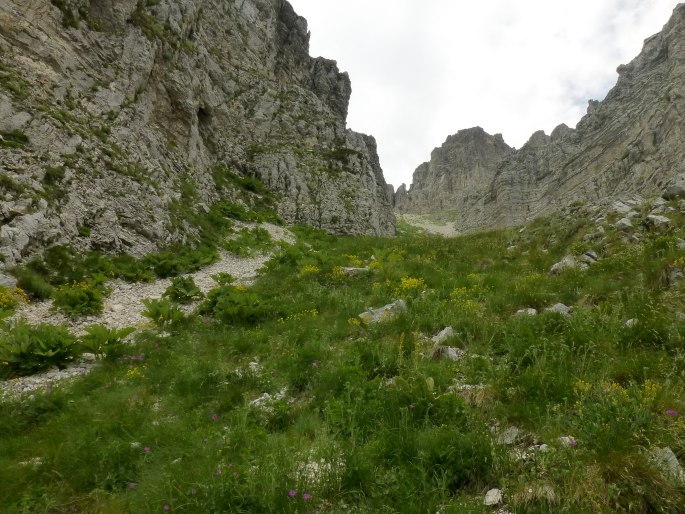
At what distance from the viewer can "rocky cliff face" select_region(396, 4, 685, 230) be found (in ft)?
155

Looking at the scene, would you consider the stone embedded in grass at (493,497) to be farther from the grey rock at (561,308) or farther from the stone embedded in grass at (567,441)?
the grey rock at (561,308)

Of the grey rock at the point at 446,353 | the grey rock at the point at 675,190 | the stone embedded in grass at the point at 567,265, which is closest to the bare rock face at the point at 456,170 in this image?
the grey rock at the point at 675,190

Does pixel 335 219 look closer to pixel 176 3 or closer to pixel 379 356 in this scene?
pixel 176 3

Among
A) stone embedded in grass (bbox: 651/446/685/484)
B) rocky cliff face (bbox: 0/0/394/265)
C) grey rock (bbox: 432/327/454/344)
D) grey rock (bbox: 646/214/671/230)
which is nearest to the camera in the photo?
stone embedded in grass (bbox: 651/446/685/484)

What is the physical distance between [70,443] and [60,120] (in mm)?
17820

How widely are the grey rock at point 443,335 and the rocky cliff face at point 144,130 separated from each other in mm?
12876

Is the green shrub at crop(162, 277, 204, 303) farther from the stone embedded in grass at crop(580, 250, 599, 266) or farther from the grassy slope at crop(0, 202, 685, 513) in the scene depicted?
the stone embedded in grass at crop(580, 250, 599, 266)

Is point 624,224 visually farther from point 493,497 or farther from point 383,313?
point 493,497

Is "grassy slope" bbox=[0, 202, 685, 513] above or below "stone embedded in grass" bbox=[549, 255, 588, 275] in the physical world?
below

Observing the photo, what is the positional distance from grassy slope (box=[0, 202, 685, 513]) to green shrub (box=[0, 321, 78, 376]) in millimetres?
1236

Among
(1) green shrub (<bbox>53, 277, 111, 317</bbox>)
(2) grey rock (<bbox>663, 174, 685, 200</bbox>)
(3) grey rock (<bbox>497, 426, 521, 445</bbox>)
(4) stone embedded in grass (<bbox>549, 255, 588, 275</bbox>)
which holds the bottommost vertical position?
(1) green shrub (<bbox>53, 277, 111, 317</bbox>)

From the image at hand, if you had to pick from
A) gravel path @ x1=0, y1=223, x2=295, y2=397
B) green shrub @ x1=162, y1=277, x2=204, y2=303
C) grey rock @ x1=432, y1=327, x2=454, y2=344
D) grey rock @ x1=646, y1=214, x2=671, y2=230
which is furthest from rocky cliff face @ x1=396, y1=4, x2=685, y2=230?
green shrub @ x1=162, y1=277, x2=204, y2=303

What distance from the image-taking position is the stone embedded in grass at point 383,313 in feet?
28.3

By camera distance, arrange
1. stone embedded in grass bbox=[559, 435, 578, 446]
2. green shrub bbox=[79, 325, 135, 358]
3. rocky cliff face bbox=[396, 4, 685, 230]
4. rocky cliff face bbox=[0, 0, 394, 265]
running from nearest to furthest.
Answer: stone embedded in grass bbox=[559, 435, 578, 446] → green shrub bbox=[79, 325, 135, 358] → rocky cliff face bbox=[0, 0, 394, 265] → rocky cliff face bbox=[396, 4, 685, 230]
